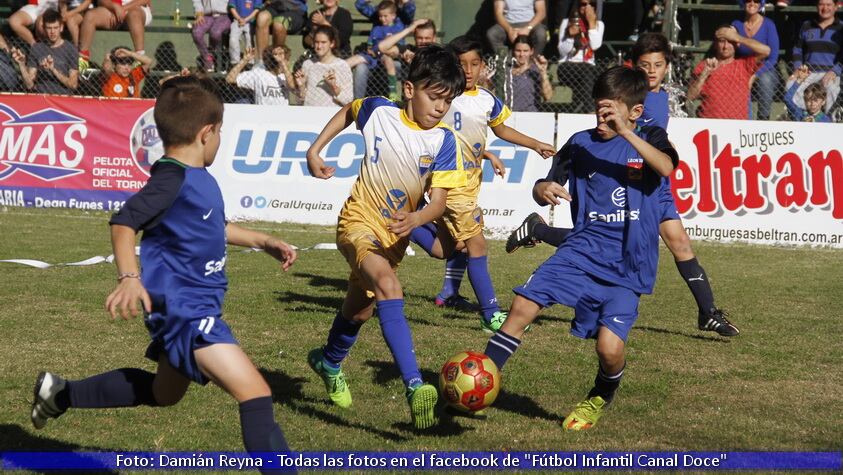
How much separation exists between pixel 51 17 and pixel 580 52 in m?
8.14

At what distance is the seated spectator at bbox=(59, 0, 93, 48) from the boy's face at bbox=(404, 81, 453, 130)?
12.9 metres

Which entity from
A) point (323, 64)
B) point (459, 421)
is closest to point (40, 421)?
point (459, 421)

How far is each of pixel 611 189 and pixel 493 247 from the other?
7.31m

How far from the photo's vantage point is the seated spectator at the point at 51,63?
16.0 metres

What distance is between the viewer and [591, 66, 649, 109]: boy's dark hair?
221 inches

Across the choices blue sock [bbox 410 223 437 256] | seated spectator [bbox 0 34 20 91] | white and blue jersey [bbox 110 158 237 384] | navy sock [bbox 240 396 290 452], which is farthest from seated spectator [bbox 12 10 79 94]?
navy sock [bbox 240 396 290 452]

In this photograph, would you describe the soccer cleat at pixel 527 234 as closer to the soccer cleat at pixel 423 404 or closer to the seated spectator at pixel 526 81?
the soccer cleat at pixel 423 404

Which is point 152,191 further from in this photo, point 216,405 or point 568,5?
point 568,5

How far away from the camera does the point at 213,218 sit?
4.34 meters

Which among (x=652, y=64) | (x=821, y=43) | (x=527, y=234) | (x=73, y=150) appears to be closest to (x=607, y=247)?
(x=527, y=234)

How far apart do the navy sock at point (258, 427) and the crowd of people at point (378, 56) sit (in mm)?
9247

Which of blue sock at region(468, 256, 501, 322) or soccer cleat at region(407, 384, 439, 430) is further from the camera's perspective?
blue sock at region(468, 256, 501, 322)

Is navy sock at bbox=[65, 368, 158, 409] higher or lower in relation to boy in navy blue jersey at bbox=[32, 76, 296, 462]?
lower

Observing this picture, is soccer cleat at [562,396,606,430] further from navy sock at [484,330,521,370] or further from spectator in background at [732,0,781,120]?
spectator in background at [732,0,781,120]
